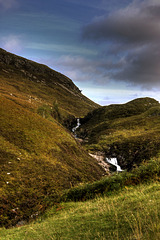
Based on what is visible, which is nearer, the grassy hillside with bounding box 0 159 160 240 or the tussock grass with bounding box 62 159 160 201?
the grassy hillside with bounding box 0 159 160 240

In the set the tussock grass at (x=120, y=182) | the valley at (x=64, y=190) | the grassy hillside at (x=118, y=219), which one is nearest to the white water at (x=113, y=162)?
the valley at (x=64, y=190)

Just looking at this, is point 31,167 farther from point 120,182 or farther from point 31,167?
point 120,182

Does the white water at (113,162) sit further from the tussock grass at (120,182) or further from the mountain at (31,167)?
the tussock grass at (120,182)

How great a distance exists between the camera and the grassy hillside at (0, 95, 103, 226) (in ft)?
52.1

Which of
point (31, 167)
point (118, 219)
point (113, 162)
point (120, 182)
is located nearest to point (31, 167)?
point (31, 167)

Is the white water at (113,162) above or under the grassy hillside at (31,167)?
under

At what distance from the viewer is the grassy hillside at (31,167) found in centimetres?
1589

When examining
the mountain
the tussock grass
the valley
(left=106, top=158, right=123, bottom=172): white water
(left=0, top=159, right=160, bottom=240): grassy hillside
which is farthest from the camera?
(left=106, top=158, right=123, bottom=172): white water

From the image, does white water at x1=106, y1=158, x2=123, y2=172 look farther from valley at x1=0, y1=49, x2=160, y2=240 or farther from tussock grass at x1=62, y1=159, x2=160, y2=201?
tussock grass at x1=62, y1=159, x2=160, y2=201

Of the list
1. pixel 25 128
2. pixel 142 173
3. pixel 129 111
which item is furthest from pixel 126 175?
pixel 129 111

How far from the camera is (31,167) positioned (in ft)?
71.7

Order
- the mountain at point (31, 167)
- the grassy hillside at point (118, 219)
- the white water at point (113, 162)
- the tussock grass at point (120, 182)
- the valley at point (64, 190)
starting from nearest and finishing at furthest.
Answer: the grassy hillside at point (118, 219)
the valley at point (64, 190)
the tussock grass at point (120, 182)
the mountain at point (31, 167)
the white water at point (113, 162)

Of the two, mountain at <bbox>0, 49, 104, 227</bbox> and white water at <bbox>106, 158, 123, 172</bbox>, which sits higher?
mountain at <bbox>0, 49, 104, 227</bbox>

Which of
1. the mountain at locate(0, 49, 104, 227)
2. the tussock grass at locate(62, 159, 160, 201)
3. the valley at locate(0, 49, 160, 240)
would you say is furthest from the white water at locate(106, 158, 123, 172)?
the tussock grass at locate(62, 159, 160, 201)
